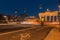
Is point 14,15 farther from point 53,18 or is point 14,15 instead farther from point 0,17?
point 53,18

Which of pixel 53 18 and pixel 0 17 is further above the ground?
pixel 0 17

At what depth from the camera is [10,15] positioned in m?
187

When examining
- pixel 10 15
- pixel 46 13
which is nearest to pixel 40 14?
pixel 46 13

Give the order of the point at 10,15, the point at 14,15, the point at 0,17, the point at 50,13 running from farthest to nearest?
the point at 50,13 < the point at 10,15 < the point at 14,15 < the point at 0,17

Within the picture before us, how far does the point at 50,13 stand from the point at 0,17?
6148 cm

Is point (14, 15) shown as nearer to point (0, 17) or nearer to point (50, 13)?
point (0, 17)

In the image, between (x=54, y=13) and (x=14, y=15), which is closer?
(x=14, y=15)

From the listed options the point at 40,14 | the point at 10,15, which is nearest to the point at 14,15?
the point at 10,15

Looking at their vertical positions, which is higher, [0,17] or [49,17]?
[0,17]

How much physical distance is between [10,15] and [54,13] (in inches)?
1590

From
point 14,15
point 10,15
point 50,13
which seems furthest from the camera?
point 50,13

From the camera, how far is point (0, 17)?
152 metres

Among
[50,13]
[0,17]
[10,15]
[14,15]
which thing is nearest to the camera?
[0,17]

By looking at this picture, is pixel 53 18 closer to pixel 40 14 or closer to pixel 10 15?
pixel 40 14
